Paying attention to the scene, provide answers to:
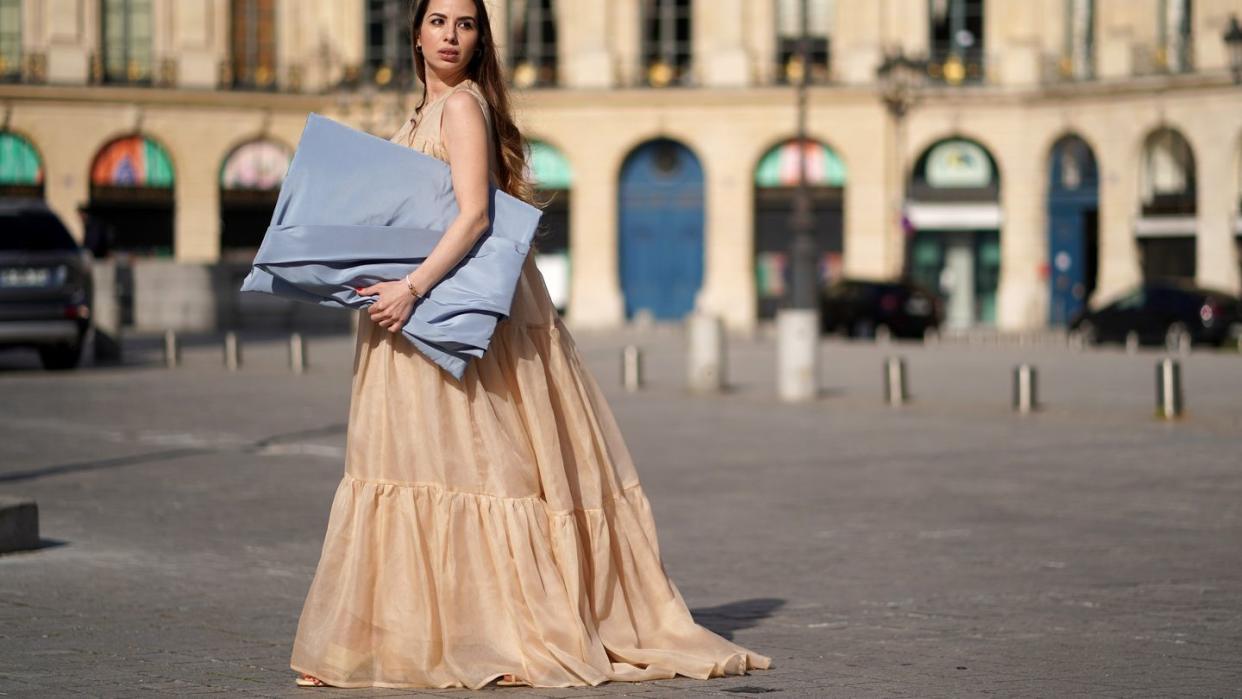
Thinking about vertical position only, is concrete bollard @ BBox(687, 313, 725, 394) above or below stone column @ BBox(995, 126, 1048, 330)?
below

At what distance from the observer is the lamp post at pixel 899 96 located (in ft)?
166

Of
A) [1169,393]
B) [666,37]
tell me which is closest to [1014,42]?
[666,37]

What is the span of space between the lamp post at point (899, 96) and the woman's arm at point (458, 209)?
145 ft

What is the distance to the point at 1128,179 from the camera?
166 ft

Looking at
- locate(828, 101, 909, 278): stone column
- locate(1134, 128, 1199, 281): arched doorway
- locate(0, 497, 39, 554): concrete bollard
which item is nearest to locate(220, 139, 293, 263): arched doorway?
locate(828, 101, 909, 278): stone column

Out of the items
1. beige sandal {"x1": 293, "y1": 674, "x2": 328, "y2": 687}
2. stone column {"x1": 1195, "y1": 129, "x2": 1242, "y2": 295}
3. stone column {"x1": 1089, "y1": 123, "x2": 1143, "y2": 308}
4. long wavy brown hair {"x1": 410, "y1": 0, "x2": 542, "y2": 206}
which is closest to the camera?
beige sandal {"x1": 293, "y1": 674, "x2": 328, "y2": 687}

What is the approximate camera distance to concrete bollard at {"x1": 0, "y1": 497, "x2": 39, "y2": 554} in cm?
975

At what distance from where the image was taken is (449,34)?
6555mm

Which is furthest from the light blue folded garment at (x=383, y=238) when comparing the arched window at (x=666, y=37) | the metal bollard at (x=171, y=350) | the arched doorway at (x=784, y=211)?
the arched window at (x=666, y=37)

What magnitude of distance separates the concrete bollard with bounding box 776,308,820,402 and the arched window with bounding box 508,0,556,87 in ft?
111

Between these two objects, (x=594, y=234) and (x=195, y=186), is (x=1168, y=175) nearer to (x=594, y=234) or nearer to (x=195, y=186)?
(x=594, y=234)

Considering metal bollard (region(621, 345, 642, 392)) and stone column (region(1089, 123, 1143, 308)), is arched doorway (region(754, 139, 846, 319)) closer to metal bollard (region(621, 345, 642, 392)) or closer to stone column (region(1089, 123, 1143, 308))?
stone column (region(1089, 123, 1143, 308))

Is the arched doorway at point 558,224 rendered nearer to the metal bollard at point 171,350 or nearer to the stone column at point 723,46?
the stone column at point 723,46

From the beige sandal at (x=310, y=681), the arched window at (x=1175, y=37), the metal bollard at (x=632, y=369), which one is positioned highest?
the arched window at (x=1175, y=37)
